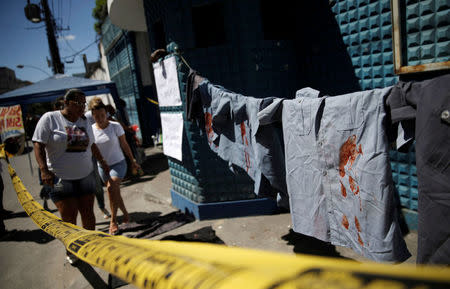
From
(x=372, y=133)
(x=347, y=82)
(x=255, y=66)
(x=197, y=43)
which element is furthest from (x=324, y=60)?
(x=372, y=133)

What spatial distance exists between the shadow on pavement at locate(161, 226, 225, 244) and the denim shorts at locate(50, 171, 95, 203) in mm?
1229

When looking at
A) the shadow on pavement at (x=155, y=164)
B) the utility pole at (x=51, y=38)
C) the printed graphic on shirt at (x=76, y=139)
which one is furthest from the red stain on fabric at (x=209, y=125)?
the utility pole at (x=51, y=38)

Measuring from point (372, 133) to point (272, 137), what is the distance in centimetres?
79

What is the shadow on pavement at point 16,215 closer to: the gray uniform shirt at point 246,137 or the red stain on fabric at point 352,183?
the gray uniform shirt at point 246,137

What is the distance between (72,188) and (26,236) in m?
2.62

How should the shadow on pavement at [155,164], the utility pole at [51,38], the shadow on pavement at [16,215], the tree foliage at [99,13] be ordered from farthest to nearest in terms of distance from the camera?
the utility pole at [51,38]
the tree foliage at [99,13]
the shadow on pavement at [155,164]
the shadow on pavement at [16,215]

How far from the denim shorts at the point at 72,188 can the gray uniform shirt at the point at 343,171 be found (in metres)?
2.55

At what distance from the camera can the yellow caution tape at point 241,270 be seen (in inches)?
23.0

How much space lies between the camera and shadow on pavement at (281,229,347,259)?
332cm

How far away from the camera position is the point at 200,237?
387cm

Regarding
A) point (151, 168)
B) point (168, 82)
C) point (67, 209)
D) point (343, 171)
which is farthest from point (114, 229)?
point (151, 168)

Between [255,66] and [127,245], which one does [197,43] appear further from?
[127,245]

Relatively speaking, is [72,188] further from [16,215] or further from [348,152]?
[16,215]

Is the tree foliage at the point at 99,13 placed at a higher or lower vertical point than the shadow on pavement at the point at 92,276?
higher
